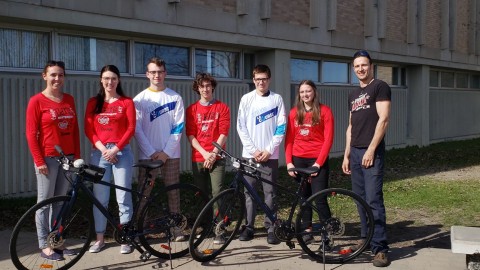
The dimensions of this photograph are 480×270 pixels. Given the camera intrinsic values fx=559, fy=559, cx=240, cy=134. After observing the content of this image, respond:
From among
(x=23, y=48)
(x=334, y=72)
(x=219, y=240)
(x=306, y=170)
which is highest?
(x=334, y=72)

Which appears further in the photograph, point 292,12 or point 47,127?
point 292,12

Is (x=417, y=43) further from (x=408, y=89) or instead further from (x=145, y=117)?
(x=145, y=117)

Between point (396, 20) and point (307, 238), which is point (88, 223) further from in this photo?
point (396, 20)

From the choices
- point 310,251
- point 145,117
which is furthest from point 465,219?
point 145,117

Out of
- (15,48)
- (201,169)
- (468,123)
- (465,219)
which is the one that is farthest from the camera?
(468,123)

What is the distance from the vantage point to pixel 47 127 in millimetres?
5129

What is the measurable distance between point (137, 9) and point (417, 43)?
12.0 m

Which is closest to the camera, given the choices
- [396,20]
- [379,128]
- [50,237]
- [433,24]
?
[50,237]

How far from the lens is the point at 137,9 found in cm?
1012

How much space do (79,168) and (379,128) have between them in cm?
277

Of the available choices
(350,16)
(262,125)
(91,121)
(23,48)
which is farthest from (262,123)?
(350,16)

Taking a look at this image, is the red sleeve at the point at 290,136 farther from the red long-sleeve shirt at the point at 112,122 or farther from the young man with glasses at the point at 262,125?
the red long-sleeve shirt at the point at 112,122

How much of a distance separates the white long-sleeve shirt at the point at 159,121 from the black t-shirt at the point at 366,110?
5.86 feet

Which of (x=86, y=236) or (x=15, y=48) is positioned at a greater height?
(x=15, y=48)
